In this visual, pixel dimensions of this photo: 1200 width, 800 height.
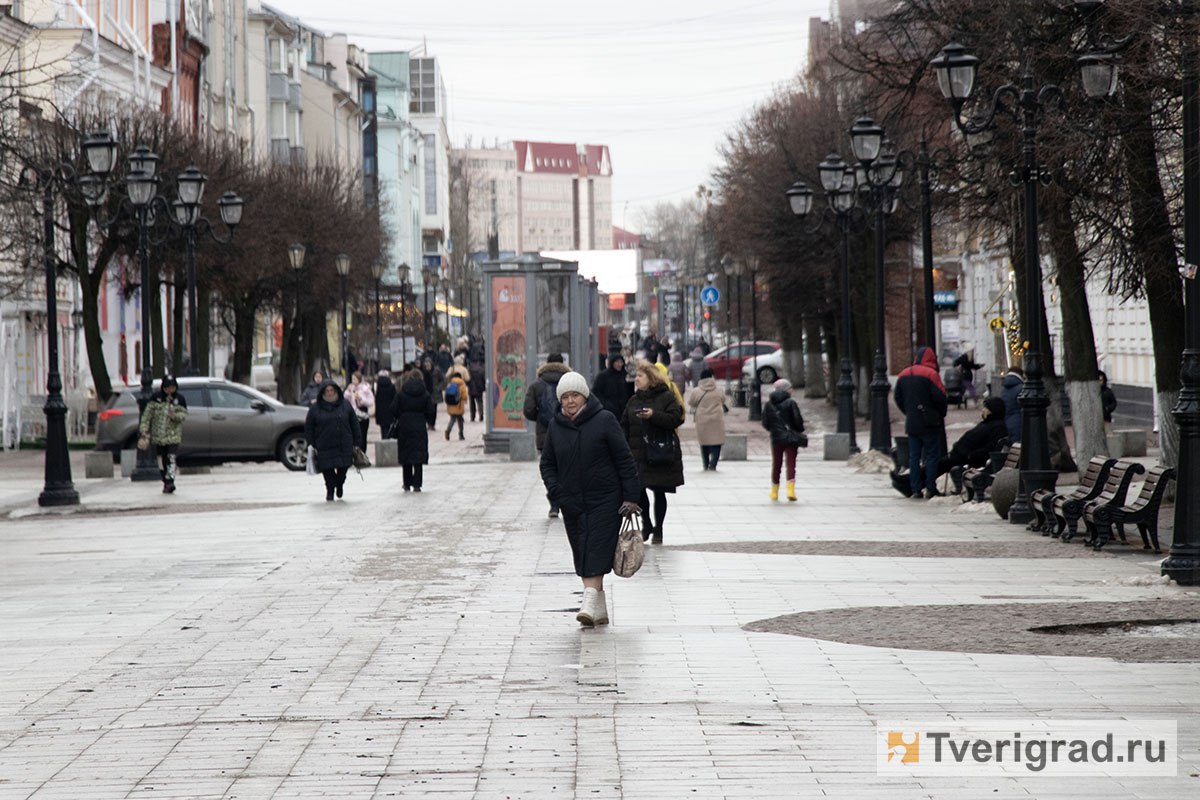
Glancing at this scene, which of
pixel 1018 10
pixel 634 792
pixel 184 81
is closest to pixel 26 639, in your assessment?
pixel 634 792

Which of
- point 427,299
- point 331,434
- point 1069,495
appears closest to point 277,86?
point 427,299

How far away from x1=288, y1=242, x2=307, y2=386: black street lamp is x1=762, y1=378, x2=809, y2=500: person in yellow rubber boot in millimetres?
26851

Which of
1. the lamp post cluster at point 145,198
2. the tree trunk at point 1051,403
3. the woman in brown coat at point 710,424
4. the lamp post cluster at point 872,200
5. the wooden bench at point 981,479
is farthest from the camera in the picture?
the woman in brown coat at point 710,424

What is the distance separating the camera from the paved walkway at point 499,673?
24.7ft

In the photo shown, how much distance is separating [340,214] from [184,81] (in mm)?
9317

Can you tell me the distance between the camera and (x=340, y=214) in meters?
60.8

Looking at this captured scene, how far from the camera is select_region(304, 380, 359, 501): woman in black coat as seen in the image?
2511 cm

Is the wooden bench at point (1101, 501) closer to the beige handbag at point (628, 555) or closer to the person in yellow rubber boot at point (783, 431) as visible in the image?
the person in yellow rubber boot at point (783, 431)

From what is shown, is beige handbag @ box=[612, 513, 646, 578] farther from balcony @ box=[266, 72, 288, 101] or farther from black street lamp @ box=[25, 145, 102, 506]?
balcony @ box=[266, 72, 288, 101]

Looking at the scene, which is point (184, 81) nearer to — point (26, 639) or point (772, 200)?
point (772, 200)

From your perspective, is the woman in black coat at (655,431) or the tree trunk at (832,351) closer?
the woman in black coat at (655,431)

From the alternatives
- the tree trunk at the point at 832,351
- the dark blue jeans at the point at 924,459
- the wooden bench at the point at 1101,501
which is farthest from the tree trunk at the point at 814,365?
the wooden bench at the point at 1101,501

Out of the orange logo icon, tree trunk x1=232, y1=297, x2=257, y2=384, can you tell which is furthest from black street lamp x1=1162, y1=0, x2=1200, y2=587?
tree trunk x1=232, y1=297, x2=257, y2=384

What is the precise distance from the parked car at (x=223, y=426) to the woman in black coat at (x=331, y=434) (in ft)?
30.0
